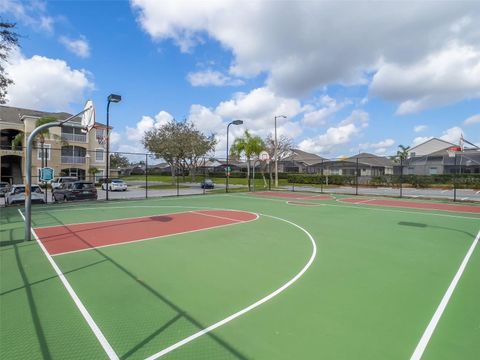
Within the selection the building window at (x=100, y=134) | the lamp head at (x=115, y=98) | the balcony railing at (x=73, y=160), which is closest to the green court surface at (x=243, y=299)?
the lamp head at (x=115, y=98)

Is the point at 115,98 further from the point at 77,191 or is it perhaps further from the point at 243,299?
the point at 243,299

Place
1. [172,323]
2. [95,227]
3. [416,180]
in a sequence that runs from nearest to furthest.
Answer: [172,323], [95,227], [416,180]

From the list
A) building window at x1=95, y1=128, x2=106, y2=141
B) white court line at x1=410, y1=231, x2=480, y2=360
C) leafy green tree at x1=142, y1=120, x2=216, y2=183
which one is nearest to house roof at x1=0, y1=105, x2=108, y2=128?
building window at x1=95, y1=128, x2=106, y2=141

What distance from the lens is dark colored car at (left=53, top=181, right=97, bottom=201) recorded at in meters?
A: 18.2

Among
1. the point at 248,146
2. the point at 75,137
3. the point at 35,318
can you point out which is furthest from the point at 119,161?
the point at 35,318

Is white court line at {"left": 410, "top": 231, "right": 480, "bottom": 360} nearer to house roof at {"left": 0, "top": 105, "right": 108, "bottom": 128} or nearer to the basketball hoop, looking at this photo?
the basketball hoop

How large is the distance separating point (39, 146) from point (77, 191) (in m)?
19.9

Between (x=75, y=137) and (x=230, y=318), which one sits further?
(x=75, y=137)

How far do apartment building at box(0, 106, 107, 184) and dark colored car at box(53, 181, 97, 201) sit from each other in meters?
15.2

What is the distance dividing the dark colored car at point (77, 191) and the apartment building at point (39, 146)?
15225mm

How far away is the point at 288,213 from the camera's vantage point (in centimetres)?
1326

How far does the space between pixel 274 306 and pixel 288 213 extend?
9.29 meters

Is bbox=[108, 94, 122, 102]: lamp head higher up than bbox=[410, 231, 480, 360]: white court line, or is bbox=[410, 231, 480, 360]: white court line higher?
bbox=[108, 94, 122, 102]: lamp head

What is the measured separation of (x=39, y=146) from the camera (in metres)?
32.8
